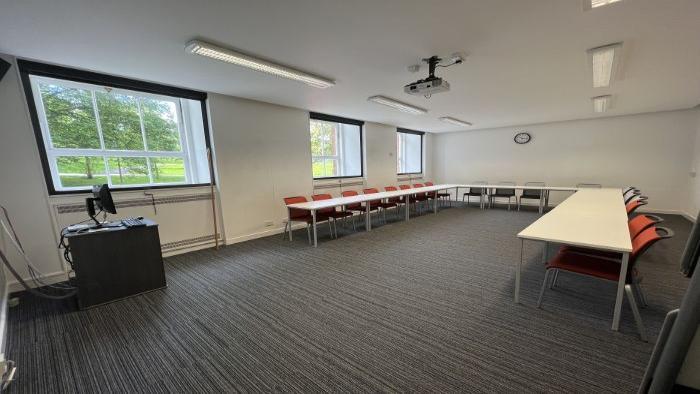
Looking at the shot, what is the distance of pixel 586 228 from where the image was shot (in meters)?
2.57

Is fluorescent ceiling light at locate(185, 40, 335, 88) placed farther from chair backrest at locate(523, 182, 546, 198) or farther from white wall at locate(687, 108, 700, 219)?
white wall at locate(687, 108, 700, 219)

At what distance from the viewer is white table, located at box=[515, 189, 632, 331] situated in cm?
203

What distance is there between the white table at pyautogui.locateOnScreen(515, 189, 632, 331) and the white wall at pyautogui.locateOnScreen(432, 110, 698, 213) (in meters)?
5.03

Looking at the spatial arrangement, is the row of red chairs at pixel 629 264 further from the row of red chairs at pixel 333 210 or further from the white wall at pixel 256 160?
the white wall at pixel 256 160

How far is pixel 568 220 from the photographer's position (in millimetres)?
2920

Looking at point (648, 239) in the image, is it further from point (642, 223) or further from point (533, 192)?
point (533, 192)

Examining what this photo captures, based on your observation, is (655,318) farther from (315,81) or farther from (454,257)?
(315,81)

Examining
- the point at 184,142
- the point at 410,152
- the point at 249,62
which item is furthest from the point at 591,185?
the point at 184,142

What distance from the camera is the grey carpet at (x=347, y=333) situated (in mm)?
1718

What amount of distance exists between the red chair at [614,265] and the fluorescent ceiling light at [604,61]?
196 cm

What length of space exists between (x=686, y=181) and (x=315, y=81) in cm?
923

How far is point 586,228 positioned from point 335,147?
18.4 feet

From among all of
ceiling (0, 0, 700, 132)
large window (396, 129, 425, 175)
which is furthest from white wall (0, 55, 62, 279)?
large window (396, 129, 425, 175)

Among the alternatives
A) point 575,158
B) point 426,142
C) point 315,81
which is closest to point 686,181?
point 575,158
